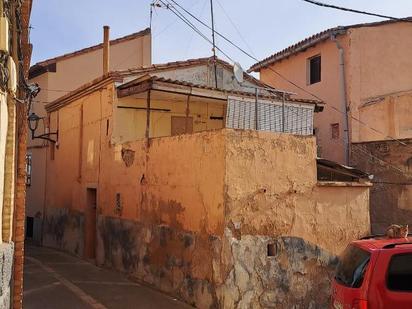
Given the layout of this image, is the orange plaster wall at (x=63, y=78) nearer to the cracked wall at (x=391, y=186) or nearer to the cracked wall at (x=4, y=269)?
the cracked wall at (x=391, y=186)

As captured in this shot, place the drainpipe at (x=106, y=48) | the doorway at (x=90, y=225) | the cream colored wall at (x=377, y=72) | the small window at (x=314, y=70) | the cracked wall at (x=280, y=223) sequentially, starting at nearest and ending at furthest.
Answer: the cracked wall at (x=280, y=223) < the doorway at (x=90, y=225) < the cream colored wall at (x=377, y=72) < the drainpipe at (x=106, y=48) < the small window at (x=314, y=70)

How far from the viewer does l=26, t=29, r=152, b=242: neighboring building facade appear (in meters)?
21.3

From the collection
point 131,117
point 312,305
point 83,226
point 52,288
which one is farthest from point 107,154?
point 312,305

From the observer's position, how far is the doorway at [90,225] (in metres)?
15.5

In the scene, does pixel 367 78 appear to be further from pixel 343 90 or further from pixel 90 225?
pixel 90 225

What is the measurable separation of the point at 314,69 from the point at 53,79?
10.9 metres

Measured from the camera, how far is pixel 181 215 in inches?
403

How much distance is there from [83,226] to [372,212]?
336 inches

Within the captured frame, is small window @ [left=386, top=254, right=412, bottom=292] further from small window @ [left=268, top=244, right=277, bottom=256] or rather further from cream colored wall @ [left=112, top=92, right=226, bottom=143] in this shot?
cream colored wall @ [left=112, top=92, right=226, bottom=143]

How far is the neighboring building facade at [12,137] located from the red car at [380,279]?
12.7ft

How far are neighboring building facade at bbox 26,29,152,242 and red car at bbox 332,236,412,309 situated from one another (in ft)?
54.9

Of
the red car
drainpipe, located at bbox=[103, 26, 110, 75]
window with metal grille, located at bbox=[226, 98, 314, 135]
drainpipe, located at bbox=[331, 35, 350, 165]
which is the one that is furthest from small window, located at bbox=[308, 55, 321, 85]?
the red car

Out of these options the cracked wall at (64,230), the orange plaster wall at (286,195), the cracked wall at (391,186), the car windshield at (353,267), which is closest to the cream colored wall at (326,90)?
the cracked wall at (391,186)

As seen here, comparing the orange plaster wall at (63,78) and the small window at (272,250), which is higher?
the orange plaster wall at (63,78)
